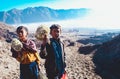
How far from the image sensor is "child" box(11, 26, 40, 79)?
5289 mm

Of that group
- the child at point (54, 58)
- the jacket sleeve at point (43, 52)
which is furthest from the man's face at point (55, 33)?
the jacket sleeve at point (43, 52)

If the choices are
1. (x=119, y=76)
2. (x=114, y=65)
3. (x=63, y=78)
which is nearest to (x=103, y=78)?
(x=119, y=76)

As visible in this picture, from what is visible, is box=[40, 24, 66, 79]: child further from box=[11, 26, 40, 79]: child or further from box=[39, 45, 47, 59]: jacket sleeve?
box=[11, 26, 40, 79]: child

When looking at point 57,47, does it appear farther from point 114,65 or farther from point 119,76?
point 114,65

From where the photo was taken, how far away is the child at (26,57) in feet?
17.4

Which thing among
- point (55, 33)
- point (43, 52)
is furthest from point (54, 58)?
point (55, 33)

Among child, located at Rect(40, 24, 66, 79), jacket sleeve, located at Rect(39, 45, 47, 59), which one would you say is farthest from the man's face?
jacket sleeve, located at Rect(39, 45, 47, 59)

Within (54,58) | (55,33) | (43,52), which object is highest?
(55,33)

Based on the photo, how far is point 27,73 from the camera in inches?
212

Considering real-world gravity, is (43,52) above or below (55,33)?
below

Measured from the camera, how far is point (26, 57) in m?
5.30

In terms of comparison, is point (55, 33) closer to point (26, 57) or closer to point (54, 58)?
point (54, 58)

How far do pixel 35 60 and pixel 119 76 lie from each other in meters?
12.4

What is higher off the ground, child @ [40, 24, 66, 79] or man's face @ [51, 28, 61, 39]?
man's face @ [51, 28, 61, 39]
